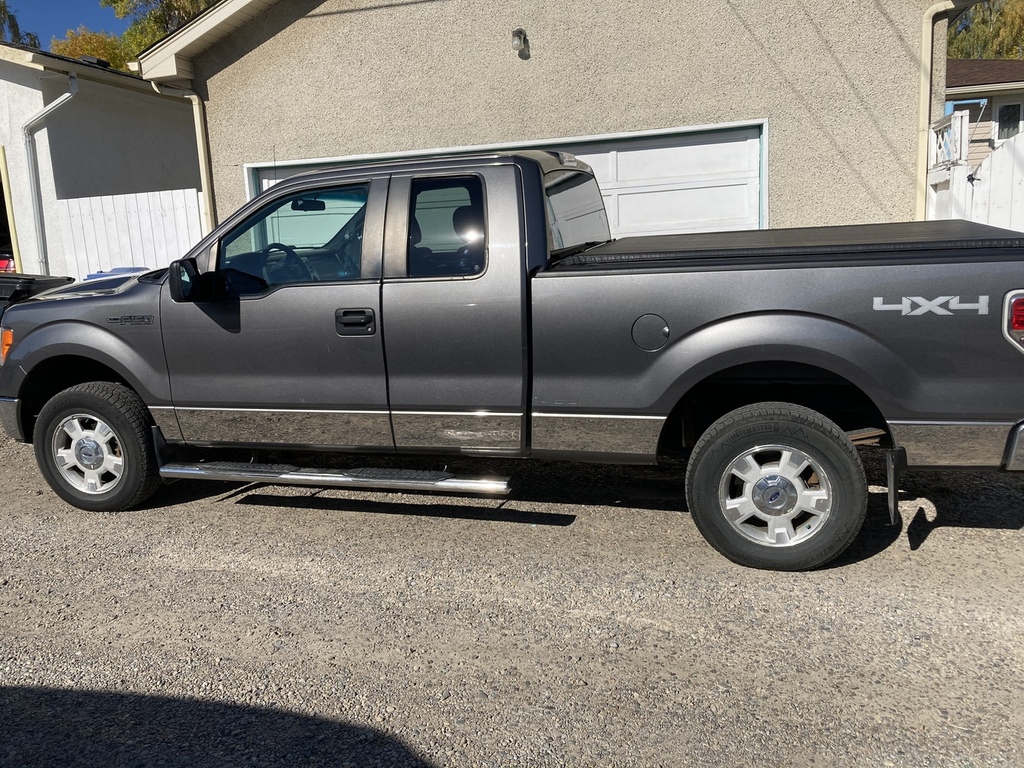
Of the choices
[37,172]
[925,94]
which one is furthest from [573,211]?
[37,172]

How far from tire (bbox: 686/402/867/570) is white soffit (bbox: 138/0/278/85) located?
8298mm

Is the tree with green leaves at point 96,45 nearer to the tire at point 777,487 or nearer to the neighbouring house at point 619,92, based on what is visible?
the neighbouring house at point 619,92

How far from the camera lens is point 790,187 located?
28.0ft

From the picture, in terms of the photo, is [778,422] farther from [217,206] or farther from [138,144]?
[138,144]

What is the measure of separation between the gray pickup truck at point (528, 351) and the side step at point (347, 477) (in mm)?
18

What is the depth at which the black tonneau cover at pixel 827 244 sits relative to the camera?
3635mm

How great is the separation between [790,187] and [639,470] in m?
4.27

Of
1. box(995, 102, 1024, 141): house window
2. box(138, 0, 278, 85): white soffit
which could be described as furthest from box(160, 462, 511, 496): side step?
box(995, 102, 1024, 141): house window

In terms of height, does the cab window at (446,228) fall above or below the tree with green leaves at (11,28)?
below

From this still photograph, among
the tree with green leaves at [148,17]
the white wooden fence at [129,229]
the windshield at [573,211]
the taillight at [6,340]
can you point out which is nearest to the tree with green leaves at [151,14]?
the tree with green leaves at [148,17]

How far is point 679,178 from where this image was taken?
29.4 feet

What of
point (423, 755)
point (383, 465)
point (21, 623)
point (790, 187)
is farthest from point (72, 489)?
point (790, 187)

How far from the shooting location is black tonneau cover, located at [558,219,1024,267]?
363cm

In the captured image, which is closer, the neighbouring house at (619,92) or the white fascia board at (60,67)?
the neighbouring house at (619,92)
